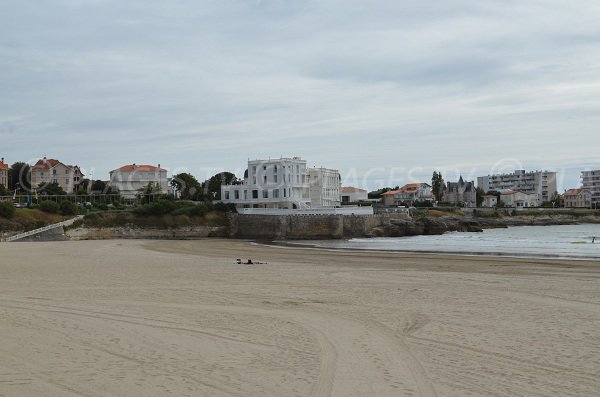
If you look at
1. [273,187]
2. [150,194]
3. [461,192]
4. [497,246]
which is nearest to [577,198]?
[461,192]

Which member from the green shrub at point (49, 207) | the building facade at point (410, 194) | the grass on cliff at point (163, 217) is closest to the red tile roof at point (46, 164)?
the grass on cliff at point (163, 217)

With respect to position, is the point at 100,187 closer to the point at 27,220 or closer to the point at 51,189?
the point at 51,189

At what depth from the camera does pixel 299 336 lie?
33.8ft

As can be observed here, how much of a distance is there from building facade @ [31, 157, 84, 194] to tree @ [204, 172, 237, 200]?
23.4 m

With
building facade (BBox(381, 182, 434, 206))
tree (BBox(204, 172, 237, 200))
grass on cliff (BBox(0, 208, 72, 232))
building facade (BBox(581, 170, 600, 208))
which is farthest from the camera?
building facade (BBox(581, 170, 600, 208))

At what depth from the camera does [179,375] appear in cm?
764

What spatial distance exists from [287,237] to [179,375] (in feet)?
167

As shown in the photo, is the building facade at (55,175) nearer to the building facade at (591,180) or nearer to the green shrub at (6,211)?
the green shrub at (6,211)

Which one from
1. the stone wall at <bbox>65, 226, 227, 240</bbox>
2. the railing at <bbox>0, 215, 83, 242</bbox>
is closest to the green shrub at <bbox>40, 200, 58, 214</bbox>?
the railing at <bbox>0, 215, 83, 242</bbox>

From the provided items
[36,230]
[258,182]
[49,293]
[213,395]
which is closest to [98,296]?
[49,293]

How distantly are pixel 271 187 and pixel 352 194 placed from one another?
57190 millimetres

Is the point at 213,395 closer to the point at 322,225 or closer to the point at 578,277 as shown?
the point at 578,277

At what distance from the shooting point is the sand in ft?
24.1

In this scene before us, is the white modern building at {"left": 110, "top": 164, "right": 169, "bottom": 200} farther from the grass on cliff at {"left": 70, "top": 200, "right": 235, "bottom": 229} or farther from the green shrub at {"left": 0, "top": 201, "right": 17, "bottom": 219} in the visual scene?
the green shrub at {"left": 0, "top": 201, "right": 17, "bottom": 219}
